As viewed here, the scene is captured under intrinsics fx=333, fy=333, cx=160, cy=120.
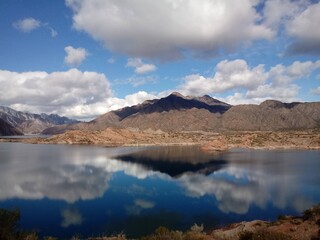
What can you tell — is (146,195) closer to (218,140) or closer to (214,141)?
(214,141)

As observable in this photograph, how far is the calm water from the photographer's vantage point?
105 feet

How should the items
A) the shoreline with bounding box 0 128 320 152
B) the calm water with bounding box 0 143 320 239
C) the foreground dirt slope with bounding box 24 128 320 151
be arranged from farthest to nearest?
the foreground dirt slope with bounding box 24 128 320 151 < the shoreline with bounding box 0 128 320 152 < the calm water with bounding box 0 143 320 239

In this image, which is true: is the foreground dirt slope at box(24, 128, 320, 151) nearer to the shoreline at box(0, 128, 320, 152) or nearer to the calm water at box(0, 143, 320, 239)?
the shoreline at box(0, 128, 320, 152)

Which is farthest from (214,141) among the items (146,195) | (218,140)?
(146,195)

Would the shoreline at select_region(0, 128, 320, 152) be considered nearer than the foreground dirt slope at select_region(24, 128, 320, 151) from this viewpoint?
Yes

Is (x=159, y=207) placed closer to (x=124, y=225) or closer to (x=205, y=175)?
(x=124, y=225)

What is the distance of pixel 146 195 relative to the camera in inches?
1810

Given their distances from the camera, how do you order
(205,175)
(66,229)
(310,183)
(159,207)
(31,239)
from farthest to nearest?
(205,175) → (310,183) → (159,207) → (66,229) → (31,239)

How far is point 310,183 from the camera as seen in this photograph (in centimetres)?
5303

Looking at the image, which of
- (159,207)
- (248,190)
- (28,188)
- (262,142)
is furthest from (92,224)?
(262,142)

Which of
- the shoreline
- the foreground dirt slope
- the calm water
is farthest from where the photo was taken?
the foreground dirt slope

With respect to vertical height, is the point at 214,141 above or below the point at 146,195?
above

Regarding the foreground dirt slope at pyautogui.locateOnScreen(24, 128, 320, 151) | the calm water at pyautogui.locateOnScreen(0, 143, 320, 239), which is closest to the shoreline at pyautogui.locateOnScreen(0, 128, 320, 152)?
the foreground dirt slope at pyautogui.locateOnScreen(24, 128, 320, 151)

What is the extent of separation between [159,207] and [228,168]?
38.2 meters
